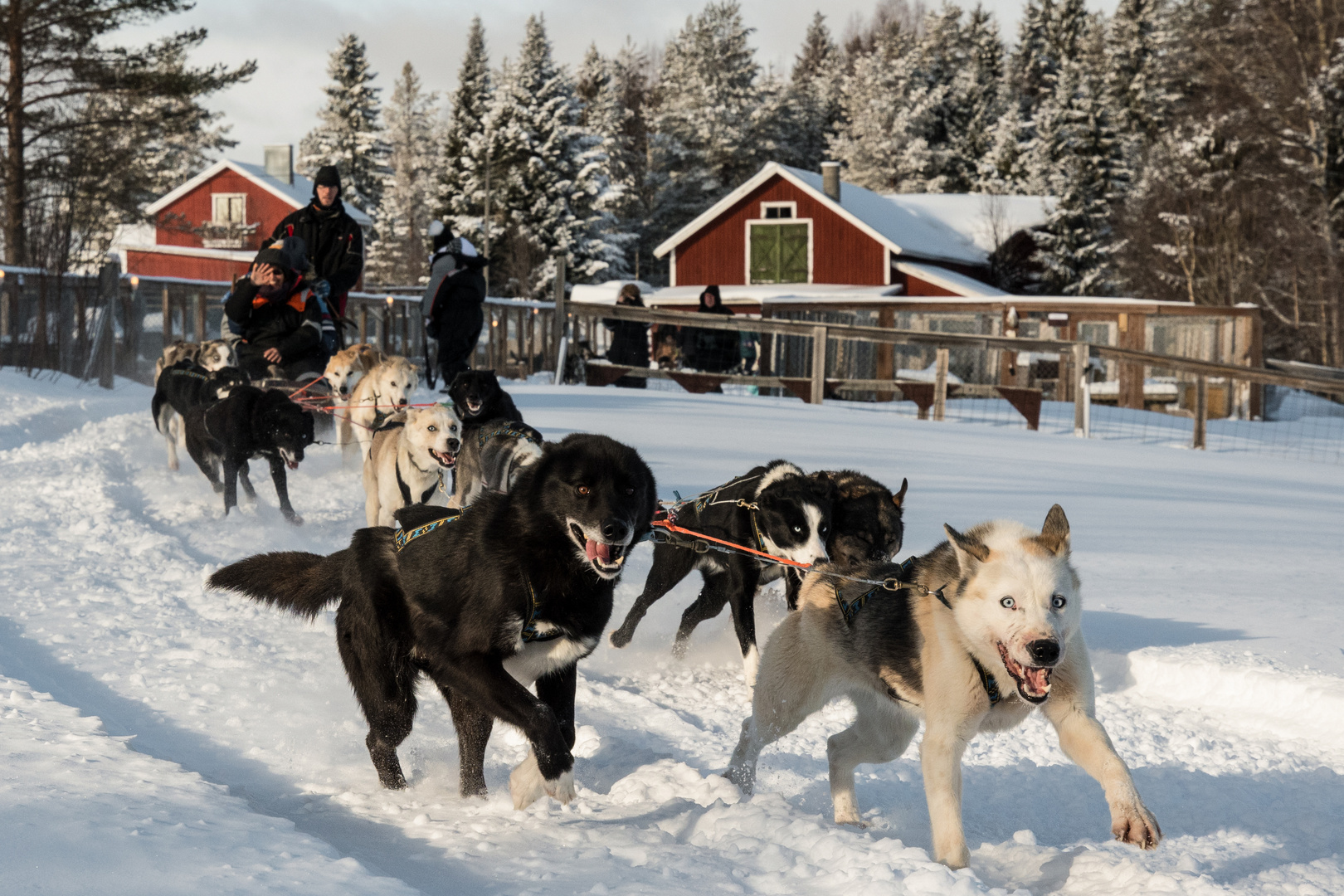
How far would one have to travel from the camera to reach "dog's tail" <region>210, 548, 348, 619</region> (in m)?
3.37

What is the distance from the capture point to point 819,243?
31984mm

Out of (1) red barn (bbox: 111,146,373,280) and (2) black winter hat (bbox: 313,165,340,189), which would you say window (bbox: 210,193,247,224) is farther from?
(2) black winter hat (bbox: 313,165,340,189)

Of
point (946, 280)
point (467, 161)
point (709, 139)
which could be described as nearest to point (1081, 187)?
point (946, 280)

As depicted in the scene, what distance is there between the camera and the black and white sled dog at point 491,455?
5.75 m

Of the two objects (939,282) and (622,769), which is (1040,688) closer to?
(622,769)

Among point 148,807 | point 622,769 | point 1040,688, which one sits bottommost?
point 622,769

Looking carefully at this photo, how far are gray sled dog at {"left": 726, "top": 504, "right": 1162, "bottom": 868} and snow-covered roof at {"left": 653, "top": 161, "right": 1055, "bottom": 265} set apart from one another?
93.2 feet

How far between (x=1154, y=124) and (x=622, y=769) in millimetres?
45170

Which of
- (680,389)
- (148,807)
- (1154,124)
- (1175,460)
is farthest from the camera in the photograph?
(1154,124)

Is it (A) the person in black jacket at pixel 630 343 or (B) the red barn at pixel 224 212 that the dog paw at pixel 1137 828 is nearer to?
(A) the person in black jacket at pixel 630 343

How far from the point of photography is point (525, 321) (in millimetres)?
19078

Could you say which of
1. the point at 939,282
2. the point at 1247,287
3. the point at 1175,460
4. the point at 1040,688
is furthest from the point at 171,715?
the point at 1247,287

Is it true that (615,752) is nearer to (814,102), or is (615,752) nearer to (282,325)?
(282,325)

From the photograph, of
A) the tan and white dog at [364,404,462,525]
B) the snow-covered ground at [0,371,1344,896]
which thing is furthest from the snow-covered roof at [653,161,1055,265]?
the tan and white dog at [364,404,462,525]
